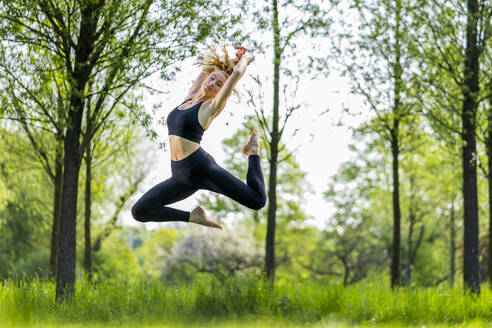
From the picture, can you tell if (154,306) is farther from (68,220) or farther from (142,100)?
(142,100)

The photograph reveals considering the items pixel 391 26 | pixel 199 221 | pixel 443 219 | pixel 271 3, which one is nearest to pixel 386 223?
pixel 443 219

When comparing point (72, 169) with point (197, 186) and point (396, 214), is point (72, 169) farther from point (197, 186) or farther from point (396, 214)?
point (396, 214)

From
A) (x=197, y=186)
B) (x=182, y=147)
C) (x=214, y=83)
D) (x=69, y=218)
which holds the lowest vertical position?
(x=69, y=218)

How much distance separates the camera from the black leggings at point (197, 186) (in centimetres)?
523

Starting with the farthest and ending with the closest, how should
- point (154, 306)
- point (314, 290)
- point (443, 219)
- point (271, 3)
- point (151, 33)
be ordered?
1. point (443, 219)
2. point (271, 3)
3. point (314, 290)
4. point (151, 33)
5. point (154, 306)

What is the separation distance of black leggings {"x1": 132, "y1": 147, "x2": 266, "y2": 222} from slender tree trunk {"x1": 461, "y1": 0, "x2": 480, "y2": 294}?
23.3ft

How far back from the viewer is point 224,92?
16.7 ft

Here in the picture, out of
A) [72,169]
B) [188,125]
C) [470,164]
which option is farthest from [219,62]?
[470,164]

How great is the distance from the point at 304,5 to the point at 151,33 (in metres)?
3.42

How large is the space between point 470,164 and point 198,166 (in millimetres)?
7874

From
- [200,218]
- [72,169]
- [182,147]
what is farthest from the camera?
[72,169]

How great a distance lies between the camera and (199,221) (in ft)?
18.4

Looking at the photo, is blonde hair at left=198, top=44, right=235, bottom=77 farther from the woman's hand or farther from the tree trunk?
the tree trunk

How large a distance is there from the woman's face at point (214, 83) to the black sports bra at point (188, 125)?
19 cm
